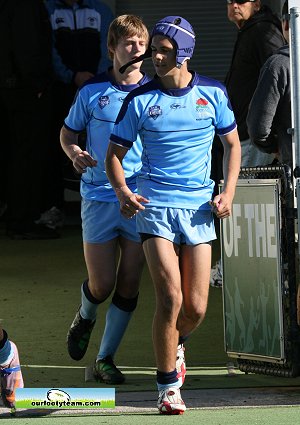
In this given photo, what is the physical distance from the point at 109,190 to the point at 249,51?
2.24 m

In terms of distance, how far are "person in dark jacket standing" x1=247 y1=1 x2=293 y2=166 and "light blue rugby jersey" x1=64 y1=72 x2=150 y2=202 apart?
66 cm

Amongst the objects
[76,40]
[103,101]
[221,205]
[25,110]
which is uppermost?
[103,101]

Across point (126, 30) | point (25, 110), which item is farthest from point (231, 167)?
point (25, 110)

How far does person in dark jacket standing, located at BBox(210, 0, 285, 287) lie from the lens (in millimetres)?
8844

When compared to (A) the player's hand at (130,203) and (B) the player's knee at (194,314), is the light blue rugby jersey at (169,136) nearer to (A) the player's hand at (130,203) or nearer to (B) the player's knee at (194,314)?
(A) the player's hand at (130,203)

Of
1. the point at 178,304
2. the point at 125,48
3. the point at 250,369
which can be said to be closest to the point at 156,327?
the point at 178,304

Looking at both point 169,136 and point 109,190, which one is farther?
point 109,190

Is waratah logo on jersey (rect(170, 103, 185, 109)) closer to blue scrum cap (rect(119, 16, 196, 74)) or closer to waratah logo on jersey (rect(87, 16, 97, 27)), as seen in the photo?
blue scrum cap (rect(119, 16, 196, 74))

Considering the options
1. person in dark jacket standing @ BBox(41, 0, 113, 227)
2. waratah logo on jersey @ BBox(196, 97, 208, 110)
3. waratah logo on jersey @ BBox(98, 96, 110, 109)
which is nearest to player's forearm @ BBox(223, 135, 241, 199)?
waratah logo on jersey @ BBox(196, 97, 208, 110)

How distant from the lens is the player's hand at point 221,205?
20.5 ft

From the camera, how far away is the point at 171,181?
6.29m

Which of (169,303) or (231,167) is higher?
(231,167)

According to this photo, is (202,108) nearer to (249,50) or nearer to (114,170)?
(114,170)

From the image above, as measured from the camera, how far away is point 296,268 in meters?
7.03
